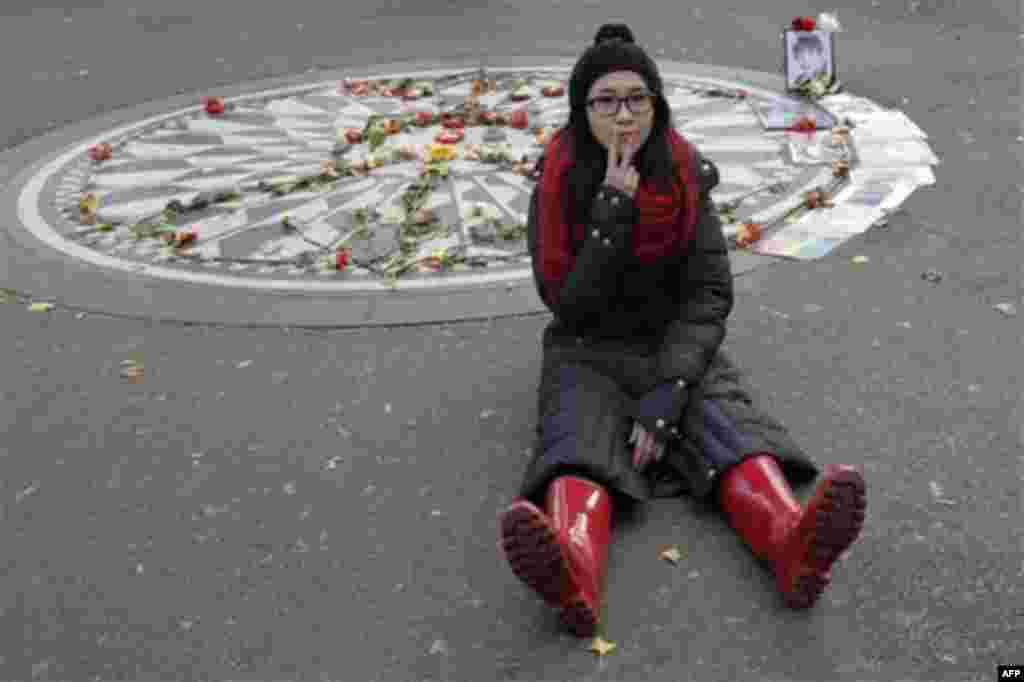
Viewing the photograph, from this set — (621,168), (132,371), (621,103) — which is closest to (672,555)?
(621,168)

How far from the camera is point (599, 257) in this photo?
11.1 ft

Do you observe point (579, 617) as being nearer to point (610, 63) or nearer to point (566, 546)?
point (566, 546)

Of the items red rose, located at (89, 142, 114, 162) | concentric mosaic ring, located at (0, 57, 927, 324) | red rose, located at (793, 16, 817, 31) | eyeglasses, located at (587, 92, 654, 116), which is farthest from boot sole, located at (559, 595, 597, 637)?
red rose, located at (793, 16, 817, 31)

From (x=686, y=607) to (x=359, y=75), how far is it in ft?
21.0

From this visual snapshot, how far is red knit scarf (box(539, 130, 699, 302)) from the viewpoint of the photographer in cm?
351

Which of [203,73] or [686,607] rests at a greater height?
[203,73]

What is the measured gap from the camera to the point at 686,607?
116 inches

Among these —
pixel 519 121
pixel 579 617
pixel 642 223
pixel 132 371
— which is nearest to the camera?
pixel 579 617

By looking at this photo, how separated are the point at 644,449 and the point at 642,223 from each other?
2.18 ft

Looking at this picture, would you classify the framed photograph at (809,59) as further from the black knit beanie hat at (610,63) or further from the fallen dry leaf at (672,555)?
the fallen dry leaf at (672,555)

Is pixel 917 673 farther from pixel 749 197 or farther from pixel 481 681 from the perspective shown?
pixel 749 197

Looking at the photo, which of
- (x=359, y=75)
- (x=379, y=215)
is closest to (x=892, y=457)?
(x=379, y=215)

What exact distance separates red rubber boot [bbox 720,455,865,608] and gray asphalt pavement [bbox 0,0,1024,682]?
0.09m

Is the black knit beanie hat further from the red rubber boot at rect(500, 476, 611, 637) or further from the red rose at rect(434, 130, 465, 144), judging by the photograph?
the red rose at rect(434, 130, 465, 144)
